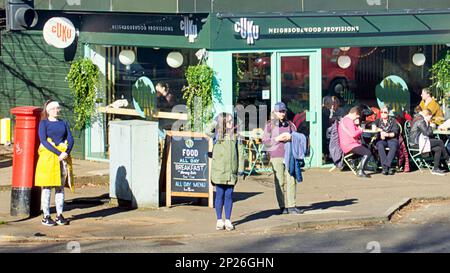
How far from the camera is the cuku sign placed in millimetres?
21656

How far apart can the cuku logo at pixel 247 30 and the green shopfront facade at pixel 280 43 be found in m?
0.02

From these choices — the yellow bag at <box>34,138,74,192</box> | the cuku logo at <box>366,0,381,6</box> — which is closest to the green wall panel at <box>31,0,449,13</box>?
the cuku logo at <box>366,0,381,6</box>

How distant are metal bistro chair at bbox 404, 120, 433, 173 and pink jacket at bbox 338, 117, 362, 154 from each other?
115 cm

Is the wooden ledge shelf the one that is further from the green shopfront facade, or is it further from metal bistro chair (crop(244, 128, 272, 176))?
metal bistro chair (crop(244, 128, 272, 176))

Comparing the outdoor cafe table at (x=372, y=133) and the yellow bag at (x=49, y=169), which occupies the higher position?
the outdoor cafe table at (x=372, y=133)

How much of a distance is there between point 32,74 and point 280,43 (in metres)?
6.01

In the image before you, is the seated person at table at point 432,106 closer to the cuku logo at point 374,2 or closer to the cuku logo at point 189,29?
the cuku logo at point 374,2

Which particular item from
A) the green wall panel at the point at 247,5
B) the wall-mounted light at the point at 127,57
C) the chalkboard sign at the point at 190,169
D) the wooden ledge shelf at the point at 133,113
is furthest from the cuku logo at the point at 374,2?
the chalkboard sign at the point at 190,169

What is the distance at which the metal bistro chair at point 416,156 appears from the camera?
68.3 ft

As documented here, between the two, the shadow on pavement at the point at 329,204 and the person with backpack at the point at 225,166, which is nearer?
the person with backpack at the point at 225,166

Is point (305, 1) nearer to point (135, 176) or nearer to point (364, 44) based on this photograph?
point (364, 44)

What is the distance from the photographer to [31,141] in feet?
51.0

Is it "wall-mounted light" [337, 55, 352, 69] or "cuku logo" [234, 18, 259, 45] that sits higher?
"cuku logo" [234, 18, 259, 45]

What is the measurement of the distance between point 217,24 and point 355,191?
4.12 metres
